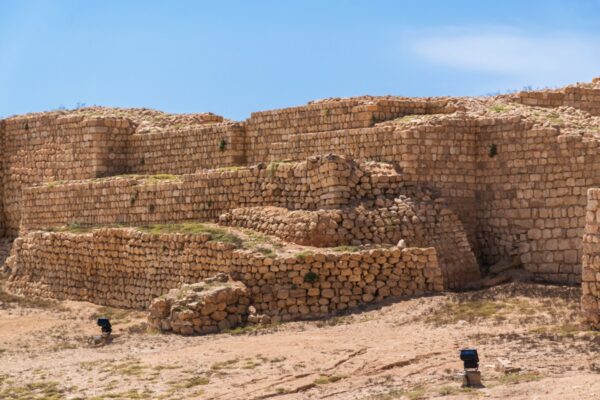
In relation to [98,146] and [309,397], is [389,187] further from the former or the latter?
[98,146]

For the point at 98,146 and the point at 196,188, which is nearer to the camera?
the point at 196,188

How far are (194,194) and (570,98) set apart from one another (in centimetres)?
849

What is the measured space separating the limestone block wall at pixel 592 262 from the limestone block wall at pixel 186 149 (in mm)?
12460

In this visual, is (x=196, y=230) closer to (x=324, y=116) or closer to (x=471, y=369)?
(x=324, y=116)

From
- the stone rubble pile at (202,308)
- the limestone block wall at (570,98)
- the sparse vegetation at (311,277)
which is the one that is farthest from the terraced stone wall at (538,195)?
the stone rubble pile at (202,308)

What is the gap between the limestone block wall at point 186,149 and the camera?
27.3 metres

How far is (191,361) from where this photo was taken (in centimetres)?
1673

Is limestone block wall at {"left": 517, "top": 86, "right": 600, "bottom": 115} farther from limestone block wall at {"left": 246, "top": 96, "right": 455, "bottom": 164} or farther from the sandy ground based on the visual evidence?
the sandy ground

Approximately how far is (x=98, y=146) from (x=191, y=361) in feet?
48.4

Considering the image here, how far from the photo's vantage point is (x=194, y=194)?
25.3m

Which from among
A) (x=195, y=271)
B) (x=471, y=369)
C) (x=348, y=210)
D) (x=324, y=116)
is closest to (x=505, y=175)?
(x=348, y=210)

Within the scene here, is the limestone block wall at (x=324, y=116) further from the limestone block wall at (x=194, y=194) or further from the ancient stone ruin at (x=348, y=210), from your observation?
the limestone block wall at (x=194, y=194)

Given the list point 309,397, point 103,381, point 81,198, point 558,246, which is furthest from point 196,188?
→ point 309,397

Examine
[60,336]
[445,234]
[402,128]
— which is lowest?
[60,336]
